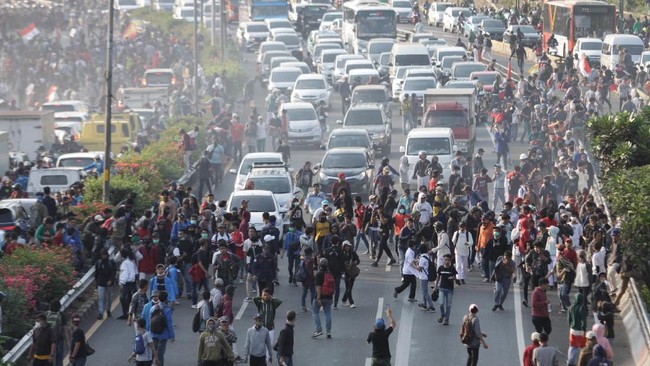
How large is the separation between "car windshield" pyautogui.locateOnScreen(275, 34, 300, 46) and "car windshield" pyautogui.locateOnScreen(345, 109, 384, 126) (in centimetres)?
3026

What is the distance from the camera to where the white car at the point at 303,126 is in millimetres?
51438

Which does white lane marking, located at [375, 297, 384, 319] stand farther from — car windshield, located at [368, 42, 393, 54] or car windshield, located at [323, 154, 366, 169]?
car windshield, located at [368, 42, 393, 54]

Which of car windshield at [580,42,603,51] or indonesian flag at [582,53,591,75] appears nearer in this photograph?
indonesian flag at [582,53,591,75]

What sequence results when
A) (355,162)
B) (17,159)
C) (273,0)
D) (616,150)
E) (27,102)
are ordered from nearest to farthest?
(616,150), (355,162), (17,159), (27,102), (273,0)

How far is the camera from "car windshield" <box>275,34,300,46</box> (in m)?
80.5

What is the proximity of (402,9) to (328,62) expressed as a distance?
25.9 m

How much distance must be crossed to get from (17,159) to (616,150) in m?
19.8

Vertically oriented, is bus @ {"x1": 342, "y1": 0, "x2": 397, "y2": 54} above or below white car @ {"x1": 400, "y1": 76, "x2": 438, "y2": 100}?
above

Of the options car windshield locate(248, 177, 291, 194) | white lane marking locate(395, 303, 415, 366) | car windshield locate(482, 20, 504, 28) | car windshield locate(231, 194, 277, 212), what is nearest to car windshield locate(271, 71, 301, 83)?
car windshield locate(482, 20, 504, 28)

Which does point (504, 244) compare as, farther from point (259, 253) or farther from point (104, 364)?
point (104, 364)

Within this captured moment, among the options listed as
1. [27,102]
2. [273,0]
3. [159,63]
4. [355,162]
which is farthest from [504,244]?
[273,0]

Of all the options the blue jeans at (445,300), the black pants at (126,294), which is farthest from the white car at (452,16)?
the black pants at (126,294)

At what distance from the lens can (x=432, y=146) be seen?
140ft

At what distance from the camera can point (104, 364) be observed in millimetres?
24891
